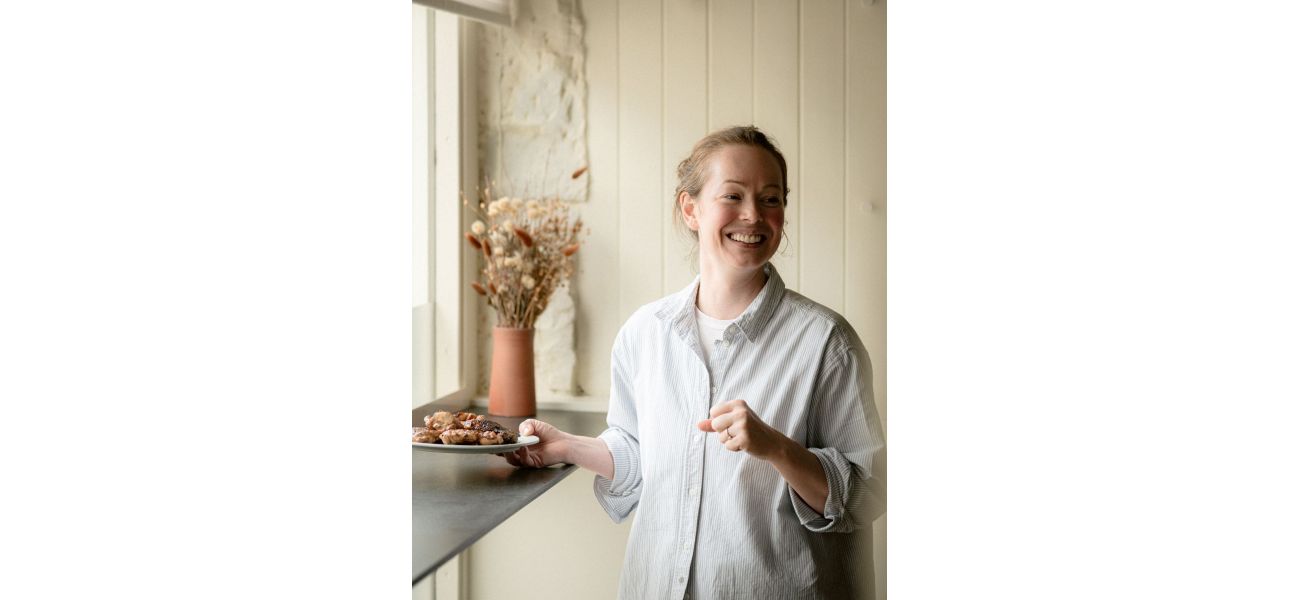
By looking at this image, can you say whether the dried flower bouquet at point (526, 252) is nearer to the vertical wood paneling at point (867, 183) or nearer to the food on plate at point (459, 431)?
the food on plate at point (459, 431)

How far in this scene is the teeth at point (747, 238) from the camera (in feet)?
3.97

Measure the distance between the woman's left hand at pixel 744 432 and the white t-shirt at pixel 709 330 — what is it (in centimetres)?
7

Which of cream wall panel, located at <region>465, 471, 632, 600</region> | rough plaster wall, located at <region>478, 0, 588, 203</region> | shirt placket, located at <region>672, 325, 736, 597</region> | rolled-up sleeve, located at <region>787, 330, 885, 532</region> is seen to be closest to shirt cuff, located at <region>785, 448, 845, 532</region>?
rolled-up sleeve, located at <region>787, 330, 885, 532</region>

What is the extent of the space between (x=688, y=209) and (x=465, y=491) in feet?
1.60

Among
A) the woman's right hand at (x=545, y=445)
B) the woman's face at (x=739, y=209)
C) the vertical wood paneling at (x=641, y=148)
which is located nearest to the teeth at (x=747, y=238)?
the woman's face at (x=739, y=209)

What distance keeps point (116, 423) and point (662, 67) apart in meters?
0.85

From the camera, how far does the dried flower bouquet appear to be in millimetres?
1319

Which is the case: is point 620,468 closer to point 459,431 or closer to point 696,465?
point 696,465

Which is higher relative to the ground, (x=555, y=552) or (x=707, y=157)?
(x=707, y=157)

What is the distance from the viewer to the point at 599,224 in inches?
51.3

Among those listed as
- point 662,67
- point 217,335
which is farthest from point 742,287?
point 217,335

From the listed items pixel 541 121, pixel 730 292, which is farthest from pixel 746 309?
pixel 541 121

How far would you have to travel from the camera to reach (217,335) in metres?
1.31
